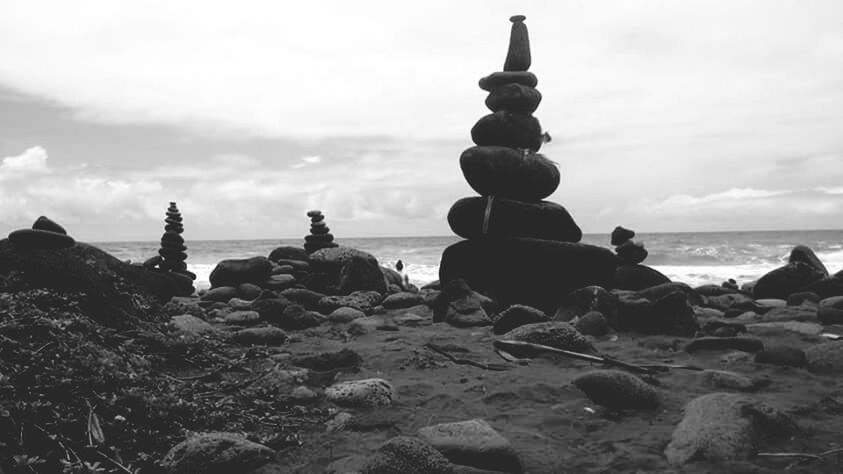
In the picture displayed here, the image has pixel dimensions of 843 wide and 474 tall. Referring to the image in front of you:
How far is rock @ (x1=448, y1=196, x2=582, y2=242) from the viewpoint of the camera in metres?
11.2

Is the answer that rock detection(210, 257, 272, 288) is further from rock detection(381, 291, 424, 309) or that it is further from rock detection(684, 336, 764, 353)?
rock detection(684, 336, 764, 353)

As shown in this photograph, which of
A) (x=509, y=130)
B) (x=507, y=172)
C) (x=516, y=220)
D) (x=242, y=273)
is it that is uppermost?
(x=509, y=130)

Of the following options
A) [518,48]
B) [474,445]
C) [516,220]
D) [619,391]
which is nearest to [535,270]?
[516,220]

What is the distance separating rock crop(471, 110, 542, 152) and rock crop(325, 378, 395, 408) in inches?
294

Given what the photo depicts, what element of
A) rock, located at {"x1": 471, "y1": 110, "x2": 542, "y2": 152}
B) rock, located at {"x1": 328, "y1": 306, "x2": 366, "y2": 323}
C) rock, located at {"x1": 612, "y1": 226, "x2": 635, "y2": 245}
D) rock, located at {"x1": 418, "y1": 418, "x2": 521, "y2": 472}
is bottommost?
rock, located at {"x1": 418, "y1": 418, "x2": 521, "y2": 472}

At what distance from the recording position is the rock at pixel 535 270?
35.5ft

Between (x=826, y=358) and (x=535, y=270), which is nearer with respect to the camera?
(x=826, y=358)

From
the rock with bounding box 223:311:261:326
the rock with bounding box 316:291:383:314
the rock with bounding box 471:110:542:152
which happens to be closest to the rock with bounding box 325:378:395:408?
the rock with bounding box 223:311:261:326

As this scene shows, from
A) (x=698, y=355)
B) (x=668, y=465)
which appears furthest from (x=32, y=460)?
(x=698, y=355)

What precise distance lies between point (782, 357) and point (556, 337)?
2.16 metres

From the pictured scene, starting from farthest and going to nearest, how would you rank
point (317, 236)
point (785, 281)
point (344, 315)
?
point (317, 236) → point (785, 281) → point (344, 315)

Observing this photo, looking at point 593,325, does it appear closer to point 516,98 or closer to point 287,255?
point 516,98

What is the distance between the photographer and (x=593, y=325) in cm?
800

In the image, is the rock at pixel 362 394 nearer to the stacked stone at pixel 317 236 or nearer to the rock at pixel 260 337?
the rock at pixel 260 337
